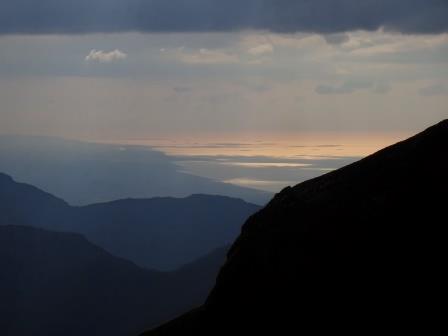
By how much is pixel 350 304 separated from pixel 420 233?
7725 mm

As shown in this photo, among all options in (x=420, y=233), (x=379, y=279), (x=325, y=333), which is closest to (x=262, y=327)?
(x=325, y=333)

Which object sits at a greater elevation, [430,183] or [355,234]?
[430,183]

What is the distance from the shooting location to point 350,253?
190 ft

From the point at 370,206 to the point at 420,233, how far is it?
7.44 meters

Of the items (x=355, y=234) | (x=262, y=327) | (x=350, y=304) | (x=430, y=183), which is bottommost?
(x=262, y=327)

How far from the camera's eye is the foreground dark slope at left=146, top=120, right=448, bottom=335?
51.6 m

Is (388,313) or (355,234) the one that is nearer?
(388,313)

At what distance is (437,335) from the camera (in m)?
45.4

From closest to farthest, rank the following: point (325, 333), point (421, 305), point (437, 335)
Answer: point (437, 335), point (421, 305), point (325, 333)

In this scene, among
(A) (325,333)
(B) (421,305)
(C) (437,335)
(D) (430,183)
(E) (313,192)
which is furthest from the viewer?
(E) (313,192)

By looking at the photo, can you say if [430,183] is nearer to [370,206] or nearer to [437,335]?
[370,206]

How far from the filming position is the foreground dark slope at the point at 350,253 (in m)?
51.6

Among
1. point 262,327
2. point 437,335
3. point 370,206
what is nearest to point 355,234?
point 370,206

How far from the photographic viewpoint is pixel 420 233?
54312 mm
